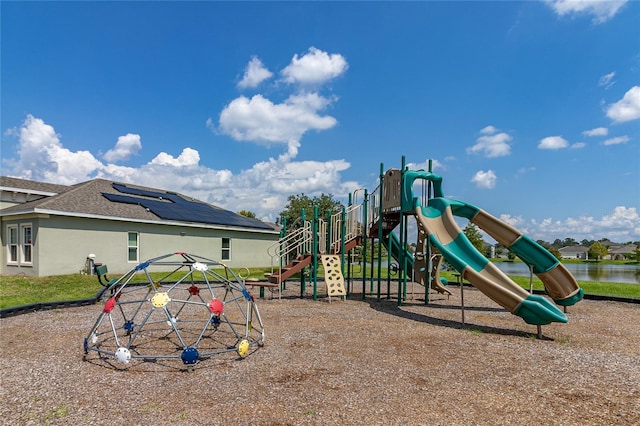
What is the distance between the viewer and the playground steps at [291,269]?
36.6ft

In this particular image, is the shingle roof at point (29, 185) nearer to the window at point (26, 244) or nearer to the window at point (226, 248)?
the window at point (26, 244)

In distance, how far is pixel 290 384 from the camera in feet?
15.3

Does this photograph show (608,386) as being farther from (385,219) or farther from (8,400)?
(385,219)

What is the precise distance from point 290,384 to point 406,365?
5.63ft

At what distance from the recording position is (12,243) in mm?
16078

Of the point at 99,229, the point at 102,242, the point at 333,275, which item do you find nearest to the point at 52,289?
the point at 102,242

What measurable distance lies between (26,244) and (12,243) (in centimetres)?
113

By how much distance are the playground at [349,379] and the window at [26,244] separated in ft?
29.7

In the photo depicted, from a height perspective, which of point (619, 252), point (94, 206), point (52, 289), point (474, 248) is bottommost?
point (619, 252)

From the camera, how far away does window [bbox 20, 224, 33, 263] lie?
1547 centimetres

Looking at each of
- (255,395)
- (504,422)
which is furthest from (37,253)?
(504,422)

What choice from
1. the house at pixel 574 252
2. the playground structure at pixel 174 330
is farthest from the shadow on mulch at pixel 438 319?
the house at pixel 574 252

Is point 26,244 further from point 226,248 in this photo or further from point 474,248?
point 474,248

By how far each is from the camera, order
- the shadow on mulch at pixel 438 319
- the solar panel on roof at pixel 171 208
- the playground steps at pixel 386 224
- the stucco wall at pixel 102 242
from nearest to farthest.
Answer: the shadow on mulch at pixel 438 319 → the playground steps at pixel 386 224 → the stucco wall at pixel 102 242 → the solar panel on roof at pixel 171 208
